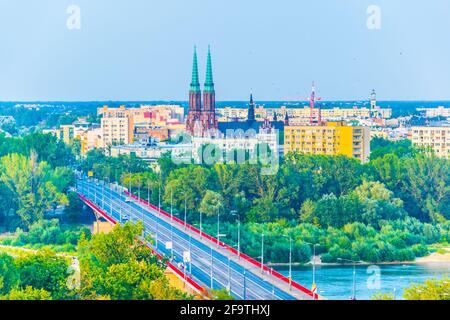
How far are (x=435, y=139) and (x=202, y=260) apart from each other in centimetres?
1589

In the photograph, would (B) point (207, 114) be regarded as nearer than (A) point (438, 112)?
Yes

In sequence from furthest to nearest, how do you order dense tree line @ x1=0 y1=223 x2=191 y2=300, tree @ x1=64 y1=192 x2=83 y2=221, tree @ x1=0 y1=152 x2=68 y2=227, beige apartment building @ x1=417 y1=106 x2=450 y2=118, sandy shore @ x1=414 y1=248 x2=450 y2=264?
beige apartment building @ x1=417 y1=106 x2=450 y2=118 < tree @ x1=64 y1=192 x2=83 y2=221 < tree @ x1=0 y1=152 x2=68 y2=227 < sandy shore @ x1=414 y1=248 x2=450 y2=264 < dense tree line @ x1=0 y1=223 x2=191 y2=300

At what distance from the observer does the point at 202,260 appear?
13.0 meters

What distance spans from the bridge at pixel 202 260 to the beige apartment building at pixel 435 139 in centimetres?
1010

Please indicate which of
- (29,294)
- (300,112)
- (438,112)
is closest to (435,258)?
(29,294)

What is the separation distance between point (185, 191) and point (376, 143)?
35.8ft

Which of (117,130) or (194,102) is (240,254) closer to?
(194,102)

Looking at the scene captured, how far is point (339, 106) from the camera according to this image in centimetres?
5100

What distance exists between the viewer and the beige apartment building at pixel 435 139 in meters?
27.6

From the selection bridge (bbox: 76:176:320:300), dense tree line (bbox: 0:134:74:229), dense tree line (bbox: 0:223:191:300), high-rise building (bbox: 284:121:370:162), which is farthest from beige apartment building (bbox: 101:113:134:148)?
dense tree line (bbox: 0:223:191:300)

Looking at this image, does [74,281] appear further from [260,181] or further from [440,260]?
[260,181]

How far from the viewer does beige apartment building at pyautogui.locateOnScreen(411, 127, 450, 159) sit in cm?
2758

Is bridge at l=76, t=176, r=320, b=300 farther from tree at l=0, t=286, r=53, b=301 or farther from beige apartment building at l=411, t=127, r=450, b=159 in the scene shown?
beige apartment building at l=411, t=127, r=450, b=159

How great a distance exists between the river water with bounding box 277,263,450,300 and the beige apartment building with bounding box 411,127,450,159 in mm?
11712
